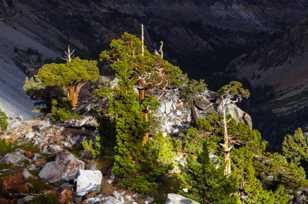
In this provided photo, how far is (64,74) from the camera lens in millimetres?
50562

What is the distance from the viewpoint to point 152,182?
2905 centimetres

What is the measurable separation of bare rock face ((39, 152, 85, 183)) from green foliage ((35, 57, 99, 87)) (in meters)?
20.0

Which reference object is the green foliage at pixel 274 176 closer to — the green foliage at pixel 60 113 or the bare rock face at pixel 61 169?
the bare rock face at pixel 61 169

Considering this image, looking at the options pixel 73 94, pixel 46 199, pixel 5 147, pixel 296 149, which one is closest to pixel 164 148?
Result: pixel 5 147

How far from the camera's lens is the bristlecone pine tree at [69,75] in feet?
162

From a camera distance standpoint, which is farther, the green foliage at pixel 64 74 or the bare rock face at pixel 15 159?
the green foliage at pixel 64 74

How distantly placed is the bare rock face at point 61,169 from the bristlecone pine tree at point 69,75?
20.0 metres

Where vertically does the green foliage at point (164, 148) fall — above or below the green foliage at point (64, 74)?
below

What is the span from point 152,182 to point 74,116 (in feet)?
67.3

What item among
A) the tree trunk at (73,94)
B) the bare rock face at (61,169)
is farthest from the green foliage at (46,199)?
the tree trunk at (73,94)

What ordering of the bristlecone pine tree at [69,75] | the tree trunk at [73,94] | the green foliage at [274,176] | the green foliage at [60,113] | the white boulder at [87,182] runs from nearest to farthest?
the white boulder at [87,182] < the green foliage at [274,176] < the green foliage at [60,113] < the bristlecone pine tree at [69,75] < the tree trunk at [73,94]

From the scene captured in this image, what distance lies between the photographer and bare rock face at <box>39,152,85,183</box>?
93.4 ft

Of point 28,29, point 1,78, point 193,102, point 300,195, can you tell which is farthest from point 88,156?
point 28,29

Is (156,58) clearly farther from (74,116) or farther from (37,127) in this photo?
(37,127)
